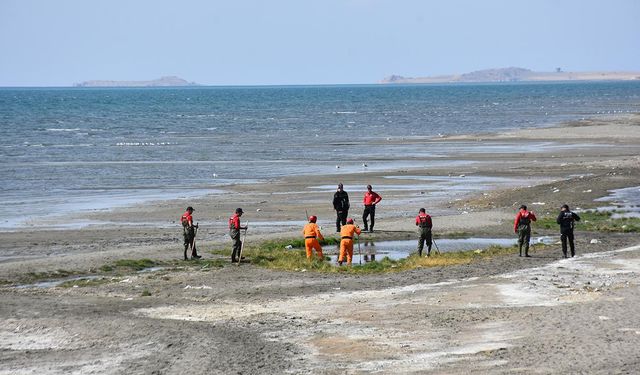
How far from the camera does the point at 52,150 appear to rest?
71.6 meters

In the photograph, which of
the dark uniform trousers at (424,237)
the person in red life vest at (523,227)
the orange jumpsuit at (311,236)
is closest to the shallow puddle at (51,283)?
the orange jumpsuit at (311,236)

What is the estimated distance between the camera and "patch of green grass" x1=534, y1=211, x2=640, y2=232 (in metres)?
31.3

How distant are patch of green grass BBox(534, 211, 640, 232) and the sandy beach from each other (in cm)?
107

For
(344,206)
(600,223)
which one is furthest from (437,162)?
(344,206)

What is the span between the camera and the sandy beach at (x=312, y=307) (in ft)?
55.3

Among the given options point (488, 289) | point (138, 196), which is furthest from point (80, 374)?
point (138, 196)

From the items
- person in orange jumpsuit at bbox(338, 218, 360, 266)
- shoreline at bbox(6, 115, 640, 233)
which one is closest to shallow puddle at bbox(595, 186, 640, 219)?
shoreline at bbox(6, 115, 640, 233)

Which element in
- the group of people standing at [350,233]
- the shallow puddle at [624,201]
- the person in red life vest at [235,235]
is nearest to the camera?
the group of people standing at [350,233]

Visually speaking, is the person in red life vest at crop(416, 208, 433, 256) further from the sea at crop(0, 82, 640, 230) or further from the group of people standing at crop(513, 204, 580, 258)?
the sea at crop(0, 82, 640, 230)

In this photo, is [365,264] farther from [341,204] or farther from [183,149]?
[183,149]

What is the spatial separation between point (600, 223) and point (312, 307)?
14.3m

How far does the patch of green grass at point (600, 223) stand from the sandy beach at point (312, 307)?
1073 mm

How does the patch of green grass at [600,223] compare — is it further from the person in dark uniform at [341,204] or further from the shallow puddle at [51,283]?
the shallow puddle at [51,283]

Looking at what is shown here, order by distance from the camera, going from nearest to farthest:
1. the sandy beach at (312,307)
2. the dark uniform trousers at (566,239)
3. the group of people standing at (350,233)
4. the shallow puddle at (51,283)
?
the sandy beach at (312,307) < the shallow puddle at (51,283) < the group of people standing at (350,233) < the dark uniform trousers at (566,239)
